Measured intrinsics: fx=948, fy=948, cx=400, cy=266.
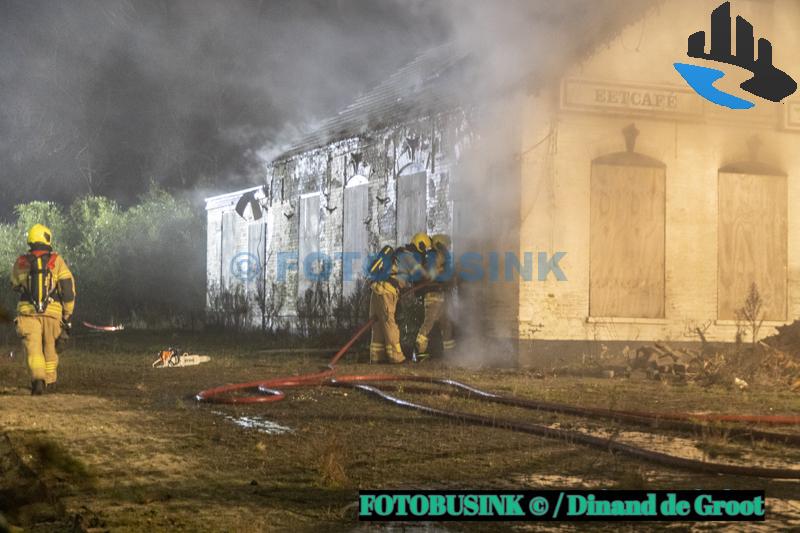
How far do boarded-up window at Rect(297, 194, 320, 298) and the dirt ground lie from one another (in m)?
11.0

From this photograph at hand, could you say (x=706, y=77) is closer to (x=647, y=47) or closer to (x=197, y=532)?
(x=647, y=47)

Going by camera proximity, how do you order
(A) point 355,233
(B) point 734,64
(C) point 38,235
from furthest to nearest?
(A) point 355,233 < (B) point 734,64 < (C) point 38,235

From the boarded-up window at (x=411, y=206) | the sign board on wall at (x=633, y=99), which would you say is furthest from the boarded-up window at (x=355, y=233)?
the sign board on wall at (x=633, y=99)

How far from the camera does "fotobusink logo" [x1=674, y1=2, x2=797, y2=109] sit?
48.2 feet

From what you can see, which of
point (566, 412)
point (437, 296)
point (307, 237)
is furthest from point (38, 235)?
point (307, 237)

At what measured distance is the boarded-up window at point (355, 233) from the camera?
19859 millimetres

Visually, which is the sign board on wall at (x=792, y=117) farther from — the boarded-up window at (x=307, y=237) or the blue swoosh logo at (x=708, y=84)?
the boarded-up window at (x=307, y=237)

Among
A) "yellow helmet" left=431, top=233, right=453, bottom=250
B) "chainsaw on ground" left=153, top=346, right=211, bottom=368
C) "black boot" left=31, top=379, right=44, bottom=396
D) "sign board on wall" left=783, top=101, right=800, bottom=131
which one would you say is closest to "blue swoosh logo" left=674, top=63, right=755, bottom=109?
"sign board on wall" left=783, top=101, right=800, bottom=131

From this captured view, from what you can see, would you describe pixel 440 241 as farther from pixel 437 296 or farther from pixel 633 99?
pixel 633 99

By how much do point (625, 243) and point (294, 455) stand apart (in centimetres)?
922

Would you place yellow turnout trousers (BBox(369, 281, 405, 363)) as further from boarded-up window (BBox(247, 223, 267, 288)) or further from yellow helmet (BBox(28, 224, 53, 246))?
boarded-up window (BBox(247, 223, 267, 288))

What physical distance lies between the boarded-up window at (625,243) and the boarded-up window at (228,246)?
45.6ft

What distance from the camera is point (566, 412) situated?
27.5ft

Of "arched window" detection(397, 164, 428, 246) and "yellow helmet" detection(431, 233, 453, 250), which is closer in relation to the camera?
"yellow helmet" detection(431, 233, 453, 250)
